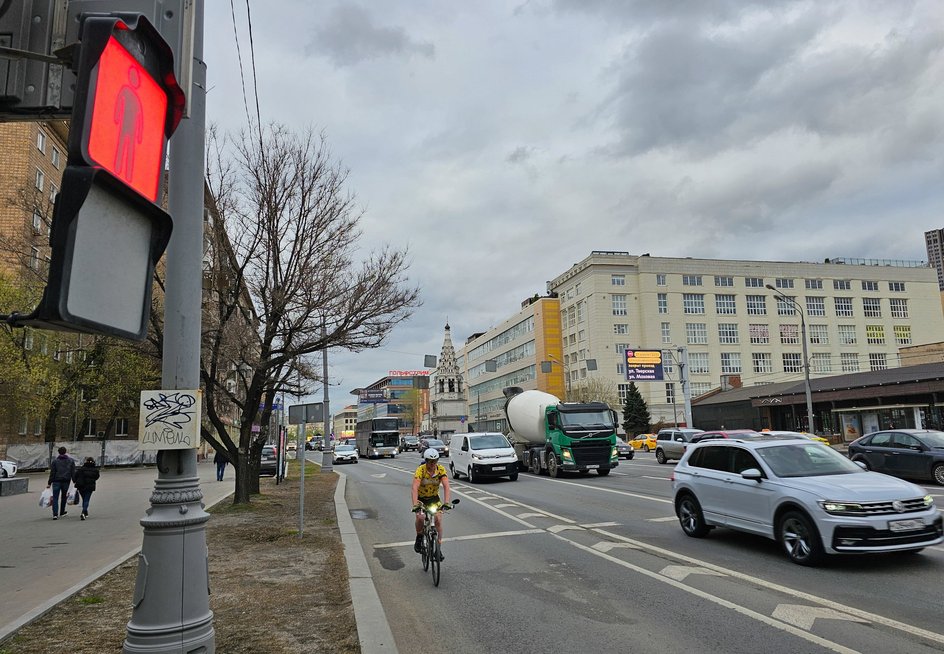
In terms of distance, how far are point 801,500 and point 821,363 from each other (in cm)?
9376

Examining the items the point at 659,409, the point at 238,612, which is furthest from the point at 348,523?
the point at 659,409

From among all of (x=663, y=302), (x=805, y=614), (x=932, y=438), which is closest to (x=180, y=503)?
(x=805, y=614)

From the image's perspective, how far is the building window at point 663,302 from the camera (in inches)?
3440

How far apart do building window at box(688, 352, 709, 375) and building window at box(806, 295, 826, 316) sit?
18.4 m

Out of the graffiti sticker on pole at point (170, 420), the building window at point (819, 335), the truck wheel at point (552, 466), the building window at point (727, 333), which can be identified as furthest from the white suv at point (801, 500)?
the building window at point (819, 335)

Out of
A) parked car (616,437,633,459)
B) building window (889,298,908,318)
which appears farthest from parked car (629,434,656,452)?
building window (889,298,908,318)

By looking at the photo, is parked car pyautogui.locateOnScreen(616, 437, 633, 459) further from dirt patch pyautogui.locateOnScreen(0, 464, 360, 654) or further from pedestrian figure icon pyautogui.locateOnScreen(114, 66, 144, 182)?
pedestrian figure icon pyautogui.locateOnScreen(114, 66, 144, 182)

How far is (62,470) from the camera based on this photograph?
15.8 metres

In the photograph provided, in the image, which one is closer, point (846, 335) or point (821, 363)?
point (821, 363)

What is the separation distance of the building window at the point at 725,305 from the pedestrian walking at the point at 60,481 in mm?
85204

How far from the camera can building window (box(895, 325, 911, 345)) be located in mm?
95688

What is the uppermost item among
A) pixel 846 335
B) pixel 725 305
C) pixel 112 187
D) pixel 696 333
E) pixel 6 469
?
pixel 725 305

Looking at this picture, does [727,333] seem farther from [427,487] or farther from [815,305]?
[427,487]

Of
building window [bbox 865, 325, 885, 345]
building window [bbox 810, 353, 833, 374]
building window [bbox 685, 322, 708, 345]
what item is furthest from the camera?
building window [bbox 865, 325, 885, 345]
